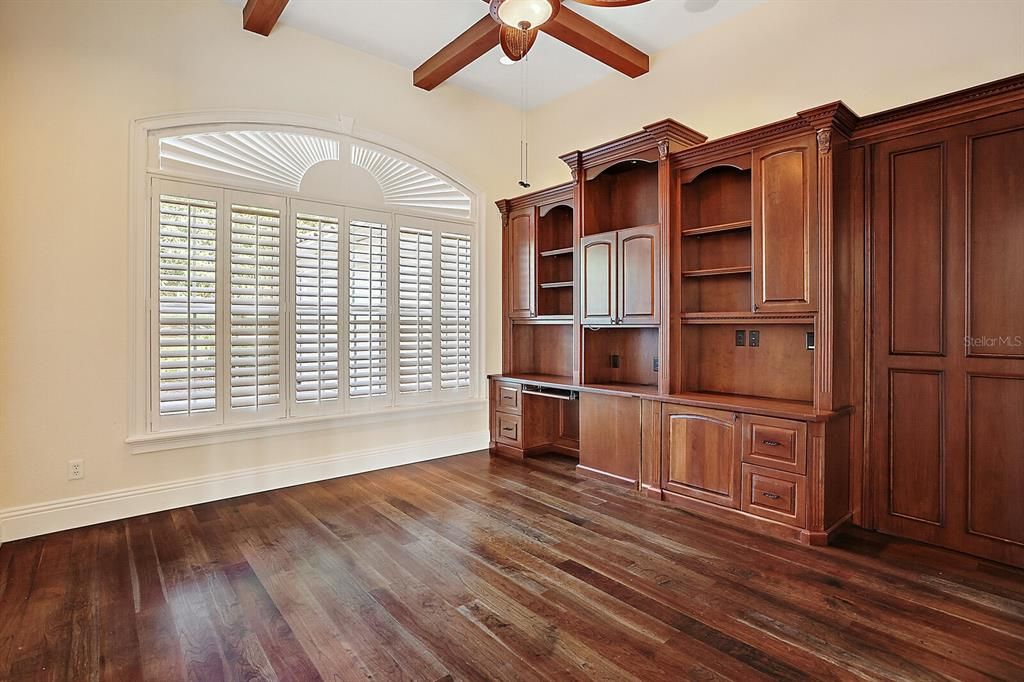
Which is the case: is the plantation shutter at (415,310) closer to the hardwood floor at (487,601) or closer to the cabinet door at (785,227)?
the hardwood floor at (487,601)

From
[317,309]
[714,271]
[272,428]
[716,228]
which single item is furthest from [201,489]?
[716,228]

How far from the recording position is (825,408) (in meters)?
3.20

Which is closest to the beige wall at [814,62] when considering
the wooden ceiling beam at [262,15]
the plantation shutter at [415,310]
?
the plantation shutter at [415,310]

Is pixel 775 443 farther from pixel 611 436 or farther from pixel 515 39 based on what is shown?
pixel 515 39

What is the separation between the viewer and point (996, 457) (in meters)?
2.87

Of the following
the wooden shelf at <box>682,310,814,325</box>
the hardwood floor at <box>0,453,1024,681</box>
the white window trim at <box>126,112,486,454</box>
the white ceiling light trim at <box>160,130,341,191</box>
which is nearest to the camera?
the hardwood floor at <box>0,453,1024,681</box>

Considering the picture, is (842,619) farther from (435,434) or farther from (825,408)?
(435,434)

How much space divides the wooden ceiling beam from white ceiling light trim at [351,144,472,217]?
103 centimetres

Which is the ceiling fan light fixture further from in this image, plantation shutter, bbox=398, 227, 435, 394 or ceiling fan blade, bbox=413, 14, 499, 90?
plantation shutter, bbox=398, 227, 435, 394

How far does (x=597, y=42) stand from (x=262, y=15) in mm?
2551

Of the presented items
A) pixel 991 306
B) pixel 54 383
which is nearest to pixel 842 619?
pixel 991 306

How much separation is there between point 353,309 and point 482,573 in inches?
104

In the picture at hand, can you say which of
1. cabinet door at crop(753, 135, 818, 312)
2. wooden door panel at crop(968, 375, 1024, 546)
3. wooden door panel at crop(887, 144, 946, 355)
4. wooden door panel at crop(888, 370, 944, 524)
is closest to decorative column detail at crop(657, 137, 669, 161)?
cabinet door at crop(753, 135, 818, 312)

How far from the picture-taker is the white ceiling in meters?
3.95
